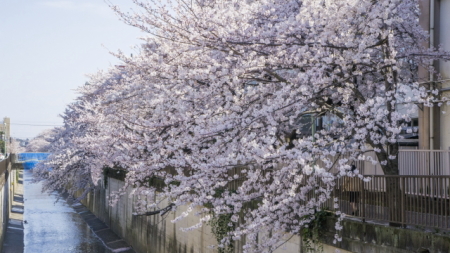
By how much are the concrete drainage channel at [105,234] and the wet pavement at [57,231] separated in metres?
0.27

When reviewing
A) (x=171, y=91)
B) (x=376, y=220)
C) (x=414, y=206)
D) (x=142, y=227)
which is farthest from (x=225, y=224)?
(x=142, y=227)

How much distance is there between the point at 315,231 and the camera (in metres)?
11.0

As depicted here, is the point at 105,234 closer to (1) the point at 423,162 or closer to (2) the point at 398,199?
(1) the point at 423,162

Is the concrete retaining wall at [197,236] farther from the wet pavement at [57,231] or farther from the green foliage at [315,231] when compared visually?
the wet pavement at [57,231]

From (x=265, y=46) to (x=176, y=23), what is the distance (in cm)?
214

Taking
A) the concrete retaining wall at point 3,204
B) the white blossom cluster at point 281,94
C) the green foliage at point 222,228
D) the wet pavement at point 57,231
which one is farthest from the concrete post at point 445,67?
the concrete retaining wall at point 3,204

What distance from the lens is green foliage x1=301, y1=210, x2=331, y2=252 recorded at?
10837mm

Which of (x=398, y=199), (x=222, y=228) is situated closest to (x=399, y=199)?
(x=398, y=199)

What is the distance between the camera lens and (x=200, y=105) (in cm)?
1180

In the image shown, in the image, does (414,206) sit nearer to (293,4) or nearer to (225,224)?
(293,4)

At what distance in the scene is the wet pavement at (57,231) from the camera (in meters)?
29.2

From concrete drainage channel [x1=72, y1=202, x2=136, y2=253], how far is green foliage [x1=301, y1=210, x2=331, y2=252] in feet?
55.3

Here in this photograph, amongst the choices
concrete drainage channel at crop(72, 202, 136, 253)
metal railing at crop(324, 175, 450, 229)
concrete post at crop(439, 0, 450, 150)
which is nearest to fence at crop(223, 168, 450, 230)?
metal railing at crop(324, 175, 450, 229)

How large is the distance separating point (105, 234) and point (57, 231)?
499cm
